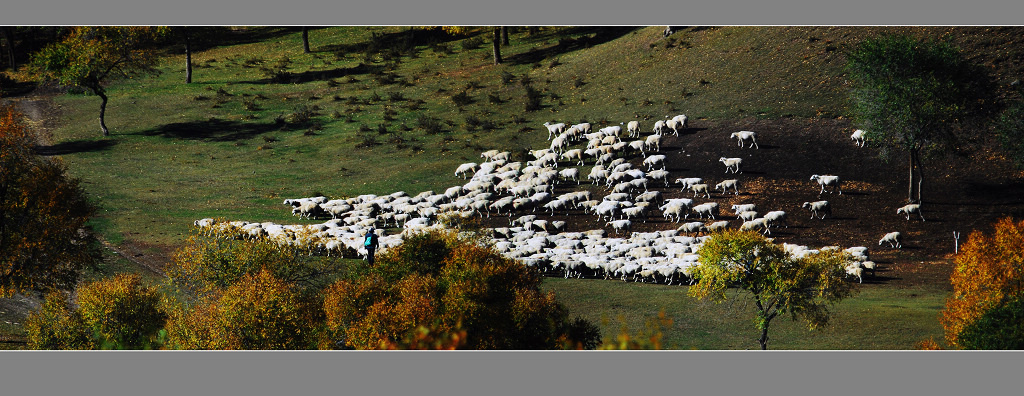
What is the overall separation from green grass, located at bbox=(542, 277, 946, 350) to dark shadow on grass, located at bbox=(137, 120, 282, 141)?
28092mm

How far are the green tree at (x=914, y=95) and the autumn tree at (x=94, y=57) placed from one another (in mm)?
38437

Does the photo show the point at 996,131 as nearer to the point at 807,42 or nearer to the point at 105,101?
the point at 807,42

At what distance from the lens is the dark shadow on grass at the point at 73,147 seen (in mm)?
46281

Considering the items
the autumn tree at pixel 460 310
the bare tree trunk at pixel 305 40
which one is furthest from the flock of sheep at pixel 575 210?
the bare tree trunk at pixel 305 40

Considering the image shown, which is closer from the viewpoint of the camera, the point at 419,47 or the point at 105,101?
the point at 105,101

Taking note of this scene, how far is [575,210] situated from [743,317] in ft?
47.3

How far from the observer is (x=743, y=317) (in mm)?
26672

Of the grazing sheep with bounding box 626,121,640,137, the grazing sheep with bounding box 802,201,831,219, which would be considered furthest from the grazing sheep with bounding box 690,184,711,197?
the grazing sheep with bounding box 626,121,640,137

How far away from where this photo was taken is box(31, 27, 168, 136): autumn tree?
49875mm

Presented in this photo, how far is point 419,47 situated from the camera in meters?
58.6

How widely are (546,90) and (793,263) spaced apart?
30.9 metres

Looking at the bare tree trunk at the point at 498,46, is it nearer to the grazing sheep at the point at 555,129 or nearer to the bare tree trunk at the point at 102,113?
the grazing sheep at the point at 555,129

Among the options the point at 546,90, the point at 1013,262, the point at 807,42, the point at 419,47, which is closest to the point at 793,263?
the point at 1013,262

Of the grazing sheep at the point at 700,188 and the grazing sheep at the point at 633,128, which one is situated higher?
the grazing sheep at the point at 633,128
